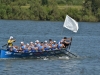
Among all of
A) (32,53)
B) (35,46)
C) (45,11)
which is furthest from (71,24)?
(45,11)

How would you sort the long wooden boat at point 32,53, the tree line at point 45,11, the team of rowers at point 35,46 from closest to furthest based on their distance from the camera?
the long wooden boat at point 32,53 < the team of rowers at point 35,46 < the tree line at point 45,11

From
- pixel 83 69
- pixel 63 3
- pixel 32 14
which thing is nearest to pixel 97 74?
pixel 83 69

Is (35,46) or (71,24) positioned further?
(71,24)

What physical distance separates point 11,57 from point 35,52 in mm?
2286

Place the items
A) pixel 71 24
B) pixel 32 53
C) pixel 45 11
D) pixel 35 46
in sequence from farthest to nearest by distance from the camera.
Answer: pixel 45 11, pixel 71 24, pixel 35 46, pixel 32 53

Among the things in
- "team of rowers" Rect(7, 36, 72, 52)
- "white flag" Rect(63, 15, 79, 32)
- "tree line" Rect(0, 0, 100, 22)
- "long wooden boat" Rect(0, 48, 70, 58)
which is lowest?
"tree line" Rect(0, 0, 100, 22)

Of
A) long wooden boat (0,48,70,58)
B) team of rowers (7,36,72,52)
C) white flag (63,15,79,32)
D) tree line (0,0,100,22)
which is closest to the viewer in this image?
long wooden boat (0,48,70,58)

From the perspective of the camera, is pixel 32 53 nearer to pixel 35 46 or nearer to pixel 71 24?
pixel 35 46

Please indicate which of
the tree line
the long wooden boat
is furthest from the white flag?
the tree line

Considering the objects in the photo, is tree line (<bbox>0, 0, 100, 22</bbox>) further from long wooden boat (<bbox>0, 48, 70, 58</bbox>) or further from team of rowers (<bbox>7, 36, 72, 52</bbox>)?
long wooden boat (<bbox>0, 48, 70, 58</bbox>)

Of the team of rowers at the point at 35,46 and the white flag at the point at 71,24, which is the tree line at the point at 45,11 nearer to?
the white flag at the point at 71,24

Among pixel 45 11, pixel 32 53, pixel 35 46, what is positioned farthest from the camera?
pixel 45 11

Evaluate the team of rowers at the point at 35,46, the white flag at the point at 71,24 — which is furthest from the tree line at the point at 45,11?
the team of rowers at the point at 35,46

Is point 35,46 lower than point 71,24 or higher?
lower
